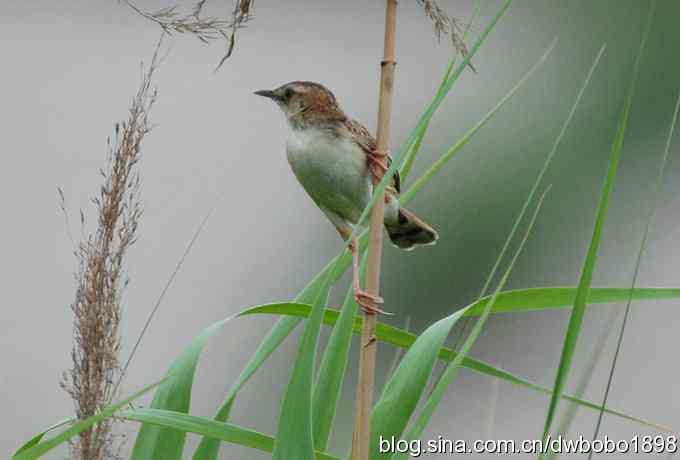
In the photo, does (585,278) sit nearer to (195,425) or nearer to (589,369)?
(589,369)

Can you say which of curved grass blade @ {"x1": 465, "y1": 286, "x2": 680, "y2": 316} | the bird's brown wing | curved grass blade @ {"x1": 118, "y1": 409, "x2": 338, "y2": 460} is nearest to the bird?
the bird's brown wing

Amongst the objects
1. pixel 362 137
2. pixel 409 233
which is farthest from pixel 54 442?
pixel 409 233

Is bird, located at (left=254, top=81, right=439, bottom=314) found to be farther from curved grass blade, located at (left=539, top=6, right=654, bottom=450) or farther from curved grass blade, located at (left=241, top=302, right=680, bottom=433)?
curved grass blade, located at (left=539, top=6, right=654, bottom=450)

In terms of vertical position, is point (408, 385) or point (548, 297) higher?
point (548, 297)

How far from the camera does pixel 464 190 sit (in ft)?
7.43

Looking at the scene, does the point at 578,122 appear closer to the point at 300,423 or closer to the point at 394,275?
the point at 394,275

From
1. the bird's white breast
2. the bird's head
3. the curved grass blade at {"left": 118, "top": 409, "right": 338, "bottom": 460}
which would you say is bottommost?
the curved grass blade at {"left": 118, "top": 409, "right": 338, "bottom": 460}

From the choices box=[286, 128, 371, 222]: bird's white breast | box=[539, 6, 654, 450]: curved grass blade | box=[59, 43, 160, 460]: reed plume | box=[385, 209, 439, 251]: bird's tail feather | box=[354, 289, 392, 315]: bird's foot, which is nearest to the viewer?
box=[539, 6, 654, 450]: curved grass blade

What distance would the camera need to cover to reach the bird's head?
1.44m

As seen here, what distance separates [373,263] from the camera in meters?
0.95

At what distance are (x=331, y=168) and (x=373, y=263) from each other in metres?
0.43

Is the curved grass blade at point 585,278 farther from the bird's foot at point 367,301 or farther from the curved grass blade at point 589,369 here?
the bird's foot at point 367,301

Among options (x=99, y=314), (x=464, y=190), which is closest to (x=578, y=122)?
(x=464, y=190)

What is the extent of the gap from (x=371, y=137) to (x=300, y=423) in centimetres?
63
